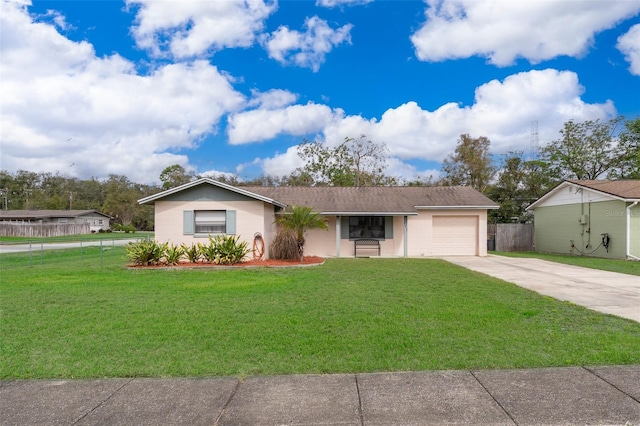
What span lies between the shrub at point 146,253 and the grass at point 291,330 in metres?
3.45

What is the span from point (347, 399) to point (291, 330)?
204 centimetres

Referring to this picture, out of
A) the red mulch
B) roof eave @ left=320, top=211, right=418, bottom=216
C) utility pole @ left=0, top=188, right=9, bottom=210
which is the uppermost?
utility pole @ left=0, top=188, right=9, bottom=210

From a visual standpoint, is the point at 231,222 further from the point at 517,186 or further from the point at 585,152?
the point at 585,152

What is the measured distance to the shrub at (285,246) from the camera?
47.9 ft

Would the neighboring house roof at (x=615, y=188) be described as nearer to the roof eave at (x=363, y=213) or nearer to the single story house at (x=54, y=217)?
the roof eave at (x=363, y=213)

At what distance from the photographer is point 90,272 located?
38.3 ft

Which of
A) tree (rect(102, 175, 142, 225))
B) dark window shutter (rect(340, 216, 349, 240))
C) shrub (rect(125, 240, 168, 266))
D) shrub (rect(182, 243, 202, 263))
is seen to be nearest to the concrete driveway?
dark window shutter (rect(340, 216, 349, 240))

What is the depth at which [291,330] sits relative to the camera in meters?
5.31

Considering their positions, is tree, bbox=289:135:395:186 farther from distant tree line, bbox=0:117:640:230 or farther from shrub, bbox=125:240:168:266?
shrub, bbox=125:240:168:266

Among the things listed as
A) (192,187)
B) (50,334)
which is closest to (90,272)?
(192,187)

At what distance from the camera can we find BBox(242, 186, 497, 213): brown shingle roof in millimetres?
17062

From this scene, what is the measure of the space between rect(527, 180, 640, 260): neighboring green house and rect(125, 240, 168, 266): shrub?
1749cm

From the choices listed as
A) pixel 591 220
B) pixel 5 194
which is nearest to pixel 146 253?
pixel 591 220

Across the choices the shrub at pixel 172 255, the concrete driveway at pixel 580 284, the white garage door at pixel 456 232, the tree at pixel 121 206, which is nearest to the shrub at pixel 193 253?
A: the shrub at pixel 172 255
